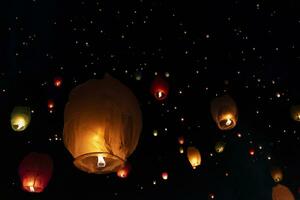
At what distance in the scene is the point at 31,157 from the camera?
4379mm

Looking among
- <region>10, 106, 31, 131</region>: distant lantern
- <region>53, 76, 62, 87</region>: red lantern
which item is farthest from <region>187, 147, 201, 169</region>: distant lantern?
<region>10, 106, 31, 131</region>: distant lantern

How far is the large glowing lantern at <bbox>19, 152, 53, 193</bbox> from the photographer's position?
4.30m

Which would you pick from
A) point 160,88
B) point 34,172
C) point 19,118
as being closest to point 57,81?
point 19,118

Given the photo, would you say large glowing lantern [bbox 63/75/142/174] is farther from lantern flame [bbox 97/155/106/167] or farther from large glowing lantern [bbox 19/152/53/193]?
large glowing lantern [bbox 19/152/53/193]

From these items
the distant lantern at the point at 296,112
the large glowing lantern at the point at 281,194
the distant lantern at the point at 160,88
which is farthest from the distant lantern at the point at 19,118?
the distant lantern at the point at 296,112

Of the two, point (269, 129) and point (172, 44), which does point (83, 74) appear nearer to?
point (172, 44)

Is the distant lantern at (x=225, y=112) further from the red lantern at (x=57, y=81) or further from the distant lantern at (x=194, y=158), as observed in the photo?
the red lantern at (x=57, y=81)

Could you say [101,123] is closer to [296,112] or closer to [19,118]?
[19,118]

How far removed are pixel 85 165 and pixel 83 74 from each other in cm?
513

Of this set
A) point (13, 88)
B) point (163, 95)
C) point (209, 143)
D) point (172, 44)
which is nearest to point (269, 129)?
point (209, 143)

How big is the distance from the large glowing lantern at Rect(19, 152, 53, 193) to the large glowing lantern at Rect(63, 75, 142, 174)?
2113 millimetres

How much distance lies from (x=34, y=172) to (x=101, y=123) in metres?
2.49

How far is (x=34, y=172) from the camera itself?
4.35 m

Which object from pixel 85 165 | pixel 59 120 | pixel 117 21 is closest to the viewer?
pixel 85 165
